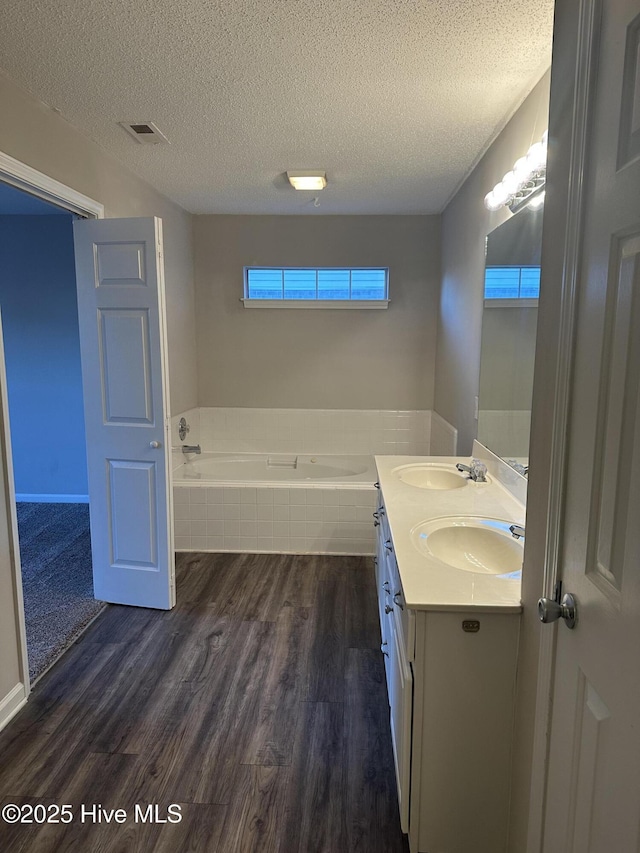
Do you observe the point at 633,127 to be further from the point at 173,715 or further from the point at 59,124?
the point at 59,124

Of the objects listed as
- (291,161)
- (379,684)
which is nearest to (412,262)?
(291,161)

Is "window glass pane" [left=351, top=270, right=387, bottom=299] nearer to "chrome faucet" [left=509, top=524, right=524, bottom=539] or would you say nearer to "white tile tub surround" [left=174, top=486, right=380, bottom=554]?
"white tile tub surround" [left=174, top=486, right=380, bottom=554]

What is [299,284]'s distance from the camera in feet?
15.4

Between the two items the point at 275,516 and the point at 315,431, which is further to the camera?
the point at 315,431

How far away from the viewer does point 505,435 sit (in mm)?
2396

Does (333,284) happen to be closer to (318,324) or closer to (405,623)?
(318,324)

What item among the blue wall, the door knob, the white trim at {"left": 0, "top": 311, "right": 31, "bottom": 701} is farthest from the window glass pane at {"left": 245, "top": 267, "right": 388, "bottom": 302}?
the door knob

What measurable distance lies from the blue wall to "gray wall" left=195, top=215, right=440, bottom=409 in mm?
1129

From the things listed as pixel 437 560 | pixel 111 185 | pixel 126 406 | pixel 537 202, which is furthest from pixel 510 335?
pixel 111 185

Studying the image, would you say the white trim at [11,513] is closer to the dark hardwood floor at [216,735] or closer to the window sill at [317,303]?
the dark hardwood floor at [216,735]

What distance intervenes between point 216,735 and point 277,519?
70.1 inches

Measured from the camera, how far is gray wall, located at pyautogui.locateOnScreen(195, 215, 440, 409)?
4570mm

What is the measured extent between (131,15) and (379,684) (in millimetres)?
2708

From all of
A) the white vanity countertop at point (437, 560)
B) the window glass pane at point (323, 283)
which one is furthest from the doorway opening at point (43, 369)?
the white vanity countertop at point (437, 560)
